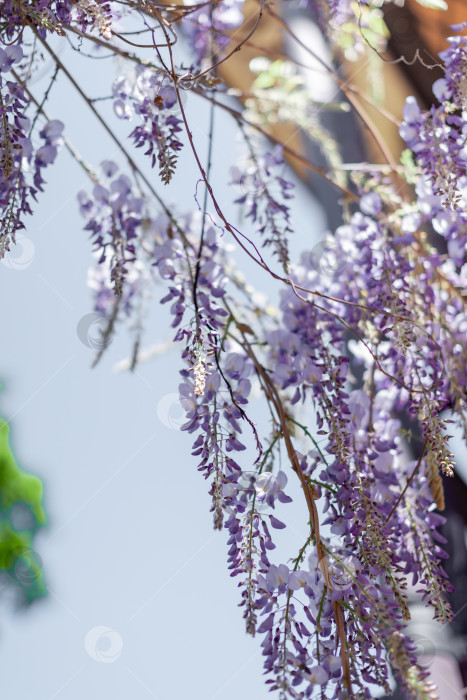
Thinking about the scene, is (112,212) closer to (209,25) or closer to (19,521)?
(209,25)

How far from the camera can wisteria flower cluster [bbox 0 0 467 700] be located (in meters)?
0.56

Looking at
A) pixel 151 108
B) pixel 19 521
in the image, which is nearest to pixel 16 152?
pixel 151 108

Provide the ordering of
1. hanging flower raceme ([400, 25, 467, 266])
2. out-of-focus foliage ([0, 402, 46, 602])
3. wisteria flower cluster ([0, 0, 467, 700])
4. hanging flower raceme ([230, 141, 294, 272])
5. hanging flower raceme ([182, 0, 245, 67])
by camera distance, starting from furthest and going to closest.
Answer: out-of-focus foliage ([0, 402, 46, 602]) < hanging flower raceme ([182, 0, 245, 67]) < hanging flower raceme ([230, 141, 294, 272]) < hanging flower raceme ([400, 25, 467, 266]) < wisteria flower cluster ([0, 0, 467, 700])

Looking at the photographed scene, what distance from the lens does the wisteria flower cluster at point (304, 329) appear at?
562 millimetres

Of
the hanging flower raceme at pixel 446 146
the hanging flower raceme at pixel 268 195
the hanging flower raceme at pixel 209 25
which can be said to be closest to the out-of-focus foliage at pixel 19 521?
the hanging flower raceme at pixel 209 25

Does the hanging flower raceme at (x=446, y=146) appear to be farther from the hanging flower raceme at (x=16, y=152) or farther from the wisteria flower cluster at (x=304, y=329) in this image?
the hanging flower raceme at (x=16, y=152)

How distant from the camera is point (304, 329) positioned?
83 centimetres

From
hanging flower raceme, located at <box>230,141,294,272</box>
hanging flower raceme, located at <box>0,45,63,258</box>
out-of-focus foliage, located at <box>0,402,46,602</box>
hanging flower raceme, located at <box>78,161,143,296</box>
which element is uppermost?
hanging flower raceme, located at <box>230,141,294,272</box>

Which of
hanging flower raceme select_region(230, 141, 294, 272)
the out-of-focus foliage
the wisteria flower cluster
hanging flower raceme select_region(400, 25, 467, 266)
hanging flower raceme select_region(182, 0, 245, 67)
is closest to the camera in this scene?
the wisteria flower cluster

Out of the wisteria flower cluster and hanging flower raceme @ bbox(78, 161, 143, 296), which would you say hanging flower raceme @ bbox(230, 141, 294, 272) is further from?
hanging flower raceme @ bbox(78, 161, 143, 296)

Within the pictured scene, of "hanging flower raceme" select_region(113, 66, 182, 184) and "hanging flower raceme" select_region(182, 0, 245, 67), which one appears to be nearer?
"hanging flower raceme" select_region(113, 66, 182, 184)

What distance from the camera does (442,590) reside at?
58 cm

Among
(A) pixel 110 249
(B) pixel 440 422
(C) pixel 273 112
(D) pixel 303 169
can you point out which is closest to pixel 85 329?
(A) pixel 110 249

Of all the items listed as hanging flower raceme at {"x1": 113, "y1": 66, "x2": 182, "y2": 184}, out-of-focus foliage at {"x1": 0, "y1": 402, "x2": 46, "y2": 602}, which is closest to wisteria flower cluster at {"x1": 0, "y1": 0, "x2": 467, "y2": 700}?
hanging flower raceme at {"x1": 113, "y1": 66, "x2": 182, "y2": 184}
